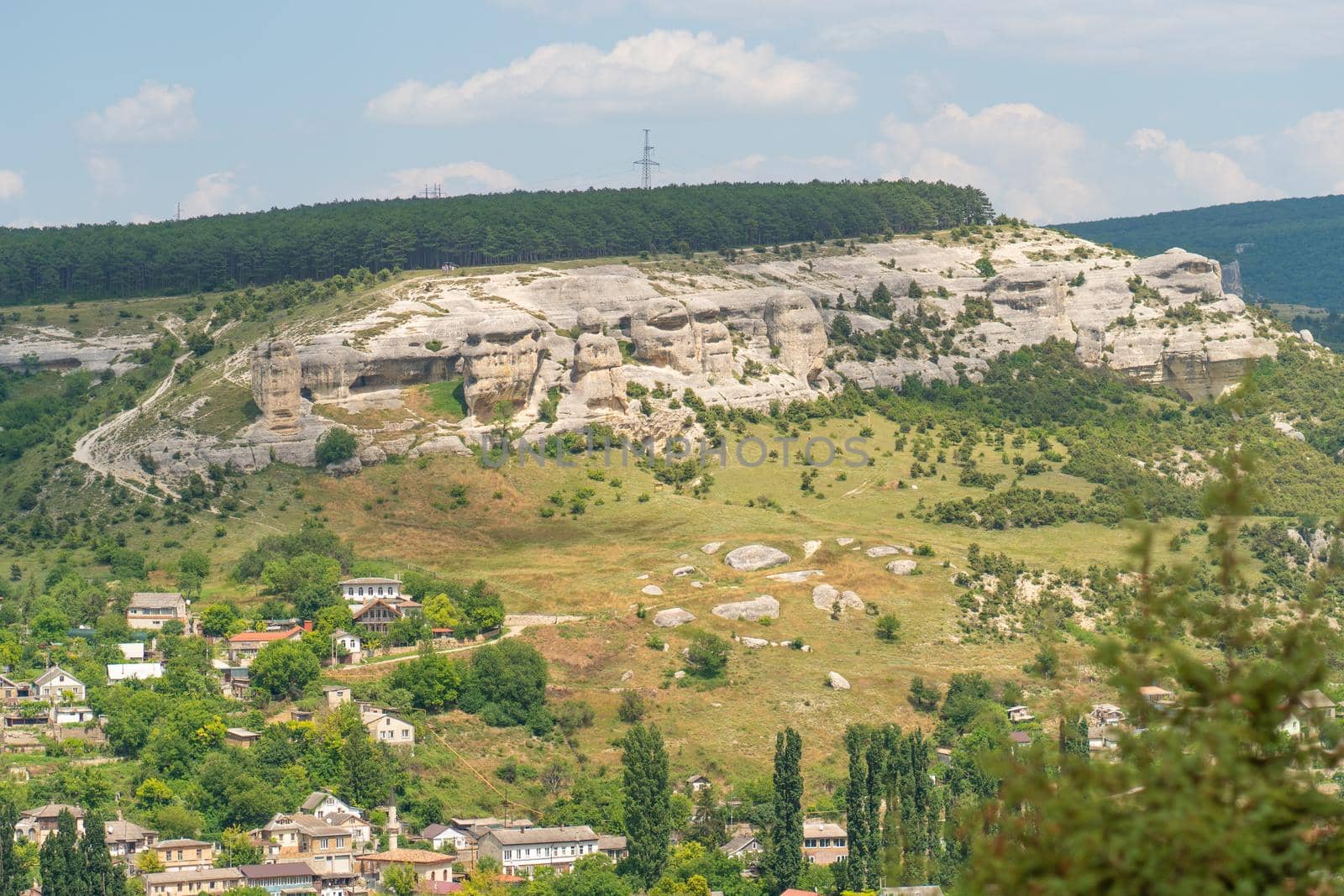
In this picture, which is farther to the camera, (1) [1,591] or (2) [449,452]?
(2) [449,452]

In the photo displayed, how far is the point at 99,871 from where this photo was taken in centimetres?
6319

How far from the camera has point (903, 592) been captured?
92.4 m

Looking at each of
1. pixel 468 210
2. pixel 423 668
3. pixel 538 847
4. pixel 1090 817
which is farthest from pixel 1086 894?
pixel 468 210

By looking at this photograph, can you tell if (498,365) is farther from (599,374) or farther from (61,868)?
(61,868)

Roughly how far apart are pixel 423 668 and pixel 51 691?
13.6 meters

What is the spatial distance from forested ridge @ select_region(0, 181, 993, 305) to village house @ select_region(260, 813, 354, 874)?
63105mm

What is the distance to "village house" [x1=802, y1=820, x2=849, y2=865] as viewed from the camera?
69062 millimetres

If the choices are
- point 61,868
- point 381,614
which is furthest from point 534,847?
point 381,614

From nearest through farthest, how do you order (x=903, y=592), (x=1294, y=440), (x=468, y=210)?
(x=903, y=592) < (x=1294, y=440) < (x=468, y=210)

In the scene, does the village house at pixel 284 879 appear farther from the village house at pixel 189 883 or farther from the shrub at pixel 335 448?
the shrub at pixel 335 448

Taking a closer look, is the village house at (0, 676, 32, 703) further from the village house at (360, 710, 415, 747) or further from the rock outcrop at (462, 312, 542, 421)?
the rock outcrop at (462, 312, 542, 421)

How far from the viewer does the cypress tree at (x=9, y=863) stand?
63.1m

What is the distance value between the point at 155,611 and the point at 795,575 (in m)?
26.4

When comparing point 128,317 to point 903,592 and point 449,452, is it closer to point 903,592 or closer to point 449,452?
point 449,452
